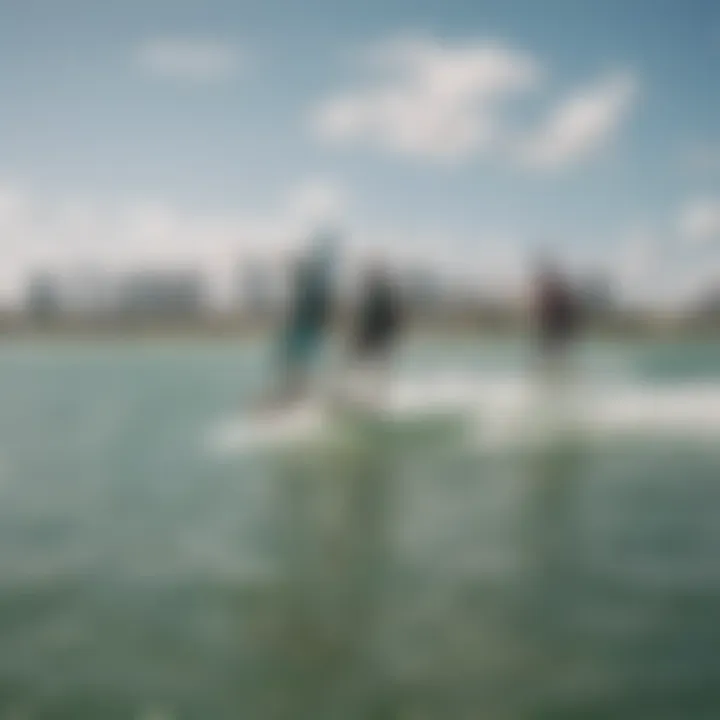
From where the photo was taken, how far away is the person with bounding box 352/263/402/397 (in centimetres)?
507

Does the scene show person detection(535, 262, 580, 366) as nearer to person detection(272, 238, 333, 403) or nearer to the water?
the water

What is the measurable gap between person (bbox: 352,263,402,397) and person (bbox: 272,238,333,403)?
34 cm

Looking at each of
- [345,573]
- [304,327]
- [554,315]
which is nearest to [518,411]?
[554,315]

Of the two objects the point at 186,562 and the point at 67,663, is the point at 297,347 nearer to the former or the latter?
the point at 186,562

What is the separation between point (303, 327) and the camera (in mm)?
4898

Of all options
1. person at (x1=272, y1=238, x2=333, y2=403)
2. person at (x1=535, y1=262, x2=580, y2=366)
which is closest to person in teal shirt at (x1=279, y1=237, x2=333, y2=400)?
person at (x1=272, y1=238, x2=333, y2=403)

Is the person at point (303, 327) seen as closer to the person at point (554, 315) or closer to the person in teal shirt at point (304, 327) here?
the person in teal shirt at point (304, 327)

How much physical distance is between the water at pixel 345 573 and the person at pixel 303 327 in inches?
13.7

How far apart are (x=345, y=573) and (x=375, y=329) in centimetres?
245

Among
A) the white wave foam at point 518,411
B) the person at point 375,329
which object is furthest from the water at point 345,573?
the person at point 375,329

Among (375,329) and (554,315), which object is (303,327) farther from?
(554,315)

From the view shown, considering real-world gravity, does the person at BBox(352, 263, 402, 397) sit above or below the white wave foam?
above

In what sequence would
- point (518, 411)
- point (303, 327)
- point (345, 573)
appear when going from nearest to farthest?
point (345, 573) < point (303, 327) < point (518, 411)

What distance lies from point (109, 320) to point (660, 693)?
4.47 meters
